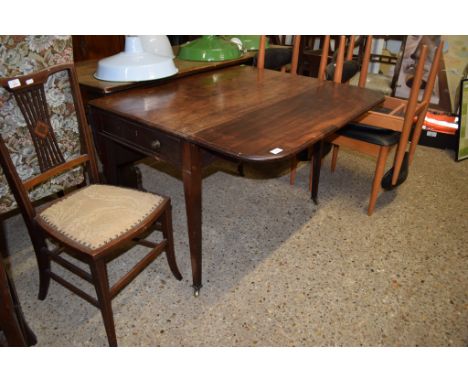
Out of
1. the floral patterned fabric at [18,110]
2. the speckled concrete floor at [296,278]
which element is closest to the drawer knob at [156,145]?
the floral patterned fabric at [18,110]

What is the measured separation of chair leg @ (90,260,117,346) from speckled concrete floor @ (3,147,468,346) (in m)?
0.11

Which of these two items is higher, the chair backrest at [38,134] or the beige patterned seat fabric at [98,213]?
the chair backrest at [38,134]

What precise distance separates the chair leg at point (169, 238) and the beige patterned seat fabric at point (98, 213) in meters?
0.08

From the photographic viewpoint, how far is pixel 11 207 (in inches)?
68.0

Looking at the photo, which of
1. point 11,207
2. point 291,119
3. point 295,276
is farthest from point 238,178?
point 11,207

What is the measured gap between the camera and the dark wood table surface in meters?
1.31

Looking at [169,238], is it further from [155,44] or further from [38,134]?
[155,44]

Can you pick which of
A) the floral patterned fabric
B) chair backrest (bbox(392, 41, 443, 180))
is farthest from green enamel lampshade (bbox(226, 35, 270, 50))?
the floral patterned fabric

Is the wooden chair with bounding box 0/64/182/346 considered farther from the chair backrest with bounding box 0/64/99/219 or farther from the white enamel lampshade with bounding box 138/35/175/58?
the white enamel lampshade with bounding box 138/35/175/58

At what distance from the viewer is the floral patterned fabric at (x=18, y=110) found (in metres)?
1.50

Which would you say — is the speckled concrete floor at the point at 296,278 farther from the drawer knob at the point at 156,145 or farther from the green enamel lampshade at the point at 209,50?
the green enamel lampshade at the point at 209,50

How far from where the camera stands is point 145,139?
58.4 inches

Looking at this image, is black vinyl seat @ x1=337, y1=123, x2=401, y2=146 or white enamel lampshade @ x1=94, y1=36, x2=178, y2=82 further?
black vinyl seat @ x1=337, y1=123, x2=401, y2=146

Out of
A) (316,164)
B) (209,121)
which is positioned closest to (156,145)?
(209,121)
